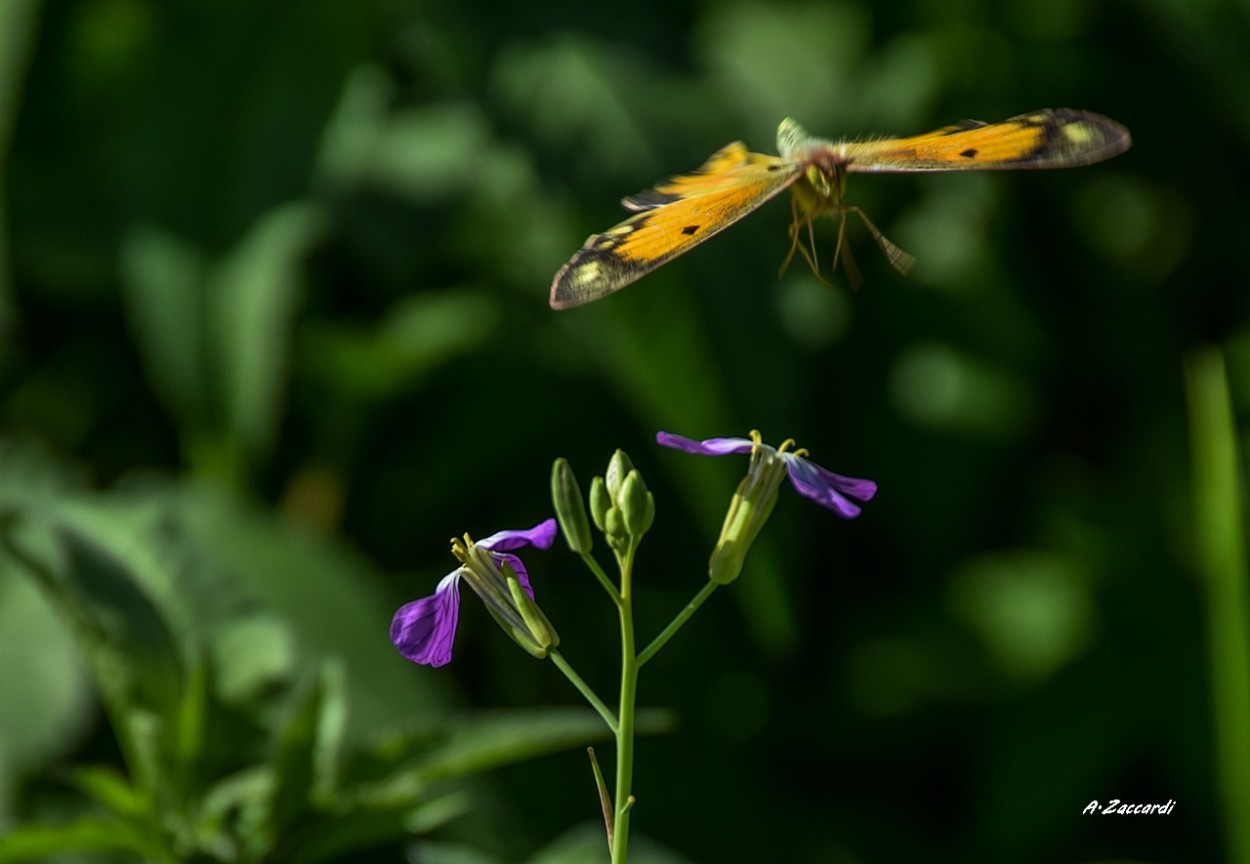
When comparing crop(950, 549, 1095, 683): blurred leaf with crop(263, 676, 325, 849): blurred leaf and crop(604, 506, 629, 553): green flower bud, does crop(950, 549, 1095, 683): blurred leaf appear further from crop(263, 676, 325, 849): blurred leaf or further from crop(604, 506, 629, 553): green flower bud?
crop(604, 506, 629, 553): green flower bud

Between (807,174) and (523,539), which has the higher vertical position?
(807,174)

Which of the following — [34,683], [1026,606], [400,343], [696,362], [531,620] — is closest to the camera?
[531,620]

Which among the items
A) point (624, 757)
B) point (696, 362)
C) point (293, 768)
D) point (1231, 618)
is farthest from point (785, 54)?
point (624, 757)

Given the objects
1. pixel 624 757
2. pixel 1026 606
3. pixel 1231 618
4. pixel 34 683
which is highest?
pixel 624 757

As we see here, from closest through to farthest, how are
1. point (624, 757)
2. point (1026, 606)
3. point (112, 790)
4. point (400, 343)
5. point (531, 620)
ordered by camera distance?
point (624, 757) < point (531, 620) < point (112, 790) < point (400, 343) < point (1026, 606)

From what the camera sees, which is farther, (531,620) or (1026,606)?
(1026,606)

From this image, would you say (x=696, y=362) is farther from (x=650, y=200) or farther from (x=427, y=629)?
(x=427, y=629)

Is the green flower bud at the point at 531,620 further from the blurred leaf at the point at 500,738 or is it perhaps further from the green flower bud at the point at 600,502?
the blurred leaf at the point at 500,738
